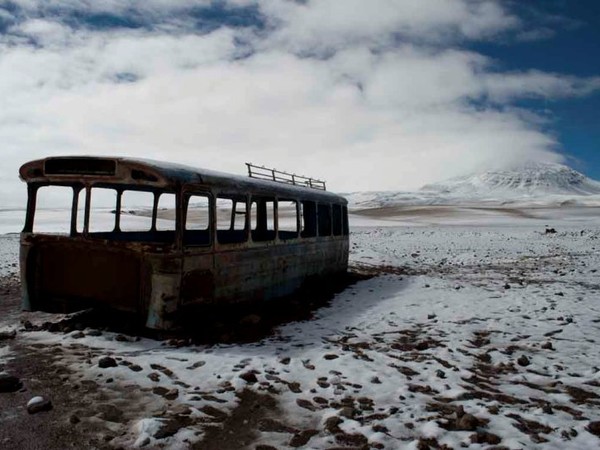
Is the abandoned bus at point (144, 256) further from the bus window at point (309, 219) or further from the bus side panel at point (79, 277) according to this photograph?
the bus window at point (309, 219)

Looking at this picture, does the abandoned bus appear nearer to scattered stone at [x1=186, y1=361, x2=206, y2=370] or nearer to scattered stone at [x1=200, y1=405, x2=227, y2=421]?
scattered stone at [x1=186, y1=361, x2=206, y2=370]

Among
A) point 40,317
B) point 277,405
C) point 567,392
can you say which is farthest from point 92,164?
point 567,392

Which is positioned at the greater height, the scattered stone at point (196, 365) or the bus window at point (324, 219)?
the bus window at point (324, 219)

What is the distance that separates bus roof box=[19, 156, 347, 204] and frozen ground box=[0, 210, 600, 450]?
104 inches

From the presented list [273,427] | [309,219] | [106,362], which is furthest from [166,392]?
[309,219]

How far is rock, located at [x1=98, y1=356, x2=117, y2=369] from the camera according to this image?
6520 mm

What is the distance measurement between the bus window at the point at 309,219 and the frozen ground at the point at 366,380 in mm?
2520

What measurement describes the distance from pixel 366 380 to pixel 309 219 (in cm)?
729

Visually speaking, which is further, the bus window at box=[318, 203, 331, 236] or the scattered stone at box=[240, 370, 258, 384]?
the bus window at box=[318, 203, 331, 236]

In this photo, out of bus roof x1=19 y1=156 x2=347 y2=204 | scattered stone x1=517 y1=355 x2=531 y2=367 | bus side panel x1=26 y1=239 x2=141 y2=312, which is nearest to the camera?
scattered stone x1=517 y1=355 x2=531 y2=367

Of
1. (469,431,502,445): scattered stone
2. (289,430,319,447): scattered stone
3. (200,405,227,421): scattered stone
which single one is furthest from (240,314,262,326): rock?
(469,431,502,445): scattered stone

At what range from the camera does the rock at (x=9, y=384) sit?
18.9 feet

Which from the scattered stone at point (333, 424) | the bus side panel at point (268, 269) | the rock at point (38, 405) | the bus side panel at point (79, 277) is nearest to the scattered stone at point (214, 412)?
the scattered stone at point (333, 424)

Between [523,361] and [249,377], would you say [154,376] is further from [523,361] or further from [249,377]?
[523,361]
